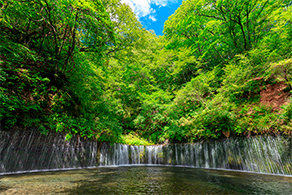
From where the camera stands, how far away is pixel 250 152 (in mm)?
5805

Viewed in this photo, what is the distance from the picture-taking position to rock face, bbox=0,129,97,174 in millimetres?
4332

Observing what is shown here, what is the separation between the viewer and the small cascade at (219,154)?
16.4ft

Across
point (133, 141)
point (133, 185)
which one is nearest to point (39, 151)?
point (133, 185)

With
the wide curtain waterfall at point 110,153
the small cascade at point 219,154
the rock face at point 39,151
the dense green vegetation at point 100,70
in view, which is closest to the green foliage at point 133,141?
the small cascade at point 219,154

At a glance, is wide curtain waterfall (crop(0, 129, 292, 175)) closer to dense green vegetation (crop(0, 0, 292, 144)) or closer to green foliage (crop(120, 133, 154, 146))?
dense green vegetation (crop(0, 0, 292, 144))

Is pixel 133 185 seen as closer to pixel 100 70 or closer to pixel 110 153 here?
pixel 110 153

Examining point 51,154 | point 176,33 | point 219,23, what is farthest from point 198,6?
point 51,154

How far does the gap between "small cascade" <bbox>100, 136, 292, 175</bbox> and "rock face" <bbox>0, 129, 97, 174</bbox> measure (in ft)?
5.27

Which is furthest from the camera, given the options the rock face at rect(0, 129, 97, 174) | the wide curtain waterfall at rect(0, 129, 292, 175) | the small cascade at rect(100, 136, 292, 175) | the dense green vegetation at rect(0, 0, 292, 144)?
the small cascade at rect(100, 136, 292, 175)

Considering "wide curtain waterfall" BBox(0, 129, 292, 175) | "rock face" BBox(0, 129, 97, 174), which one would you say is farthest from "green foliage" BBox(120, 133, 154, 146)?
"rock face" BBox(0, 129, 97, 174)

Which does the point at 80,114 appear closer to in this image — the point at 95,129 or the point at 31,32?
the point at 95,129

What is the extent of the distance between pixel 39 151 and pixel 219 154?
880cm

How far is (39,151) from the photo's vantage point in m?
5.06

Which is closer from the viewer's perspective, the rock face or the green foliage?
the rock face
